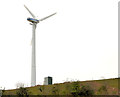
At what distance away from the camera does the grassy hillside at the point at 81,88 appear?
750 inches

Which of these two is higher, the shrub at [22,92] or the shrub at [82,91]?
the shrub at [82,91]

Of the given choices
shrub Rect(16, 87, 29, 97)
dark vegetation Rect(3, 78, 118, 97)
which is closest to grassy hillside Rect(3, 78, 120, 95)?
dark vegetation Rect(3, 78, 118, 97)

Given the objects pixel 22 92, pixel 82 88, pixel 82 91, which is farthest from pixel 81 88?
pixel 22 92

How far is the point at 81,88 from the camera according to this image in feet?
70.0

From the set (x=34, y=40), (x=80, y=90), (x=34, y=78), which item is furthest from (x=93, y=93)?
(x=34, y=40)

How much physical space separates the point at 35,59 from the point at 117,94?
23.3m

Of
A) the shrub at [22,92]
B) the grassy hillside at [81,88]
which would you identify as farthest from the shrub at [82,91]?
the shrub at [22,92]

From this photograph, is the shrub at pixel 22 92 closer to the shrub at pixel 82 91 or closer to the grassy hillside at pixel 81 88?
the grassy hillside at pixel 81 88

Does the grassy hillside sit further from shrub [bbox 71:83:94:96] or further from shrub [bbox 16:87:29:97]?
shrub [bbox 16:87:29:97]

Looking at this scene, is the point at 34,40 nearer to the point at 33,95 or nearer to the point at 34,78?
the point at 34,78

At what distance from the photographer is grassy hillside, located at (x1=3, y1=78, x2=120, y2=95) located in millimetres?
19047

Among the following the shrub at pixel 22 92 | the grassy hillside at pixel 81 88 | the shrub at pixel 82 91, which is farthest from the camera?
the shrub at pixel 22 92

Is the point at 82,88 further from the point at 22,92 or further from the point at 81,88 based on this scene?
the point at 22,92

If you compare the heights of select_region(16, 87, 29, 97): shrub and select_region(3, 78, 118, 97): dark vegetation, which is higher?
select_region(3, 78, 118, 97): dark vegetation
